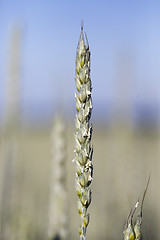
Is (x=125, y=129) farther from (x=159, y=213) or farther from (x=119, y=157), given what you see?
(x=159, y=213)

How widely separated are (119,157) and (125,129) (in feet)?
1.48

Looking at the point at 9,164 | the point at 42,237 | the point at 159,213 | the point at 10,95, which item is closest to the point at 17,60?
the point at 10,95

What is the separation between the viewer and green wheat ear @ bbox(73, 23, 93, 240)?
69 centimetres

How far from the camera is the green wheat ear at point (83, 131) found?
0.69 metres

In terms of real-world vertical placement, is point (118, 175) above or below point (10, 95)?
below

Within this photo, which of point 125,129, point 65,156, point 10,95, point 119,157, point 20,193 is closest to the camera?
point 65,156

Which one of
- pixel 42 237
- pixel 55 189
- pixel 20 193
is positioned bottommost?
pixel 42 237

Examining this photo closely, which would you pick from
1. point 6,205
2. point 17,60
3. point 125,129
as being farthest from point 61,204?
point 125,129

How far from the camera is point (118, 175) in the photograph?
235 centimetres

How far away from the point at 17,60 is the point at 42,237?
3.33 feet

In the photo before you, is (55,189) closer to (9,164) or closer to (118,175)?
(9,164)

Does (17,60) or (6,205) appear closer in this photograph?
(6,205)

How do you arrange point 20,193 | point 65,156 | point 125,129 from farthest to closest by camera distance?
point 125,129
point 20,193
point 65,156

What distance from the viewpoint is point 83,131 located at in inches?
27.3
